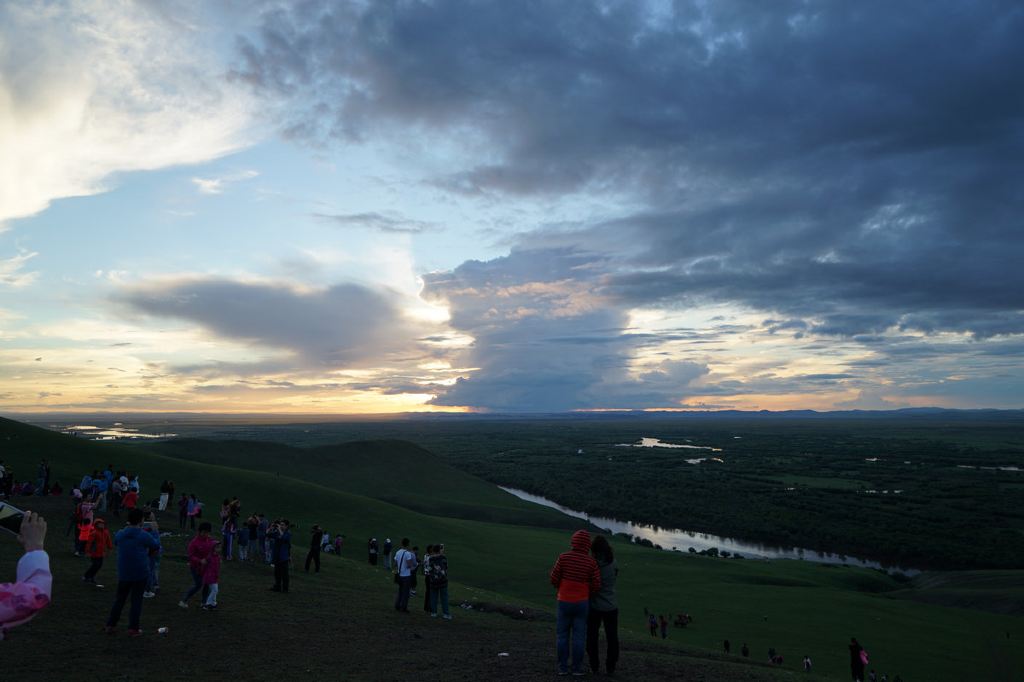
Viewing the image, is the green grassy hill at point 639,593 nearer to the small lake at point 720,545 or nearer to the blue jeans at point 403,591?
the blue jeans at point 403,591

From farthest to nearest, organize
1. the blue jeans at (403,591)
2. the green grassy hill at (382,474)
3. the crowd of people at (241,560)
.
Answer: the green grassy hill at (382,474) → the blue jeans at (403,591) → the crowd of people at (241,560)

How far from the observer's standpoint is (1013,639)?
3653cm

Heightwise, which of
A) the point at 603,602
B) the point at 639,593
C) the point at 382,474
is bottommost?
the point at 639,593

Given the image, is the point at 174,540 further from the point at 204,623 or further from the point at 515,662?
the point at 515,662

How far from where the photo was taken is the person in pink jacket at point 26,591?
4.07m

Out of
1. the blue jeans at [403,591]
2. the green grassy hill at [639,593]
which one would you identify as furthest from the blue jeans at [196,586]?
the blue jeans at [403,591]

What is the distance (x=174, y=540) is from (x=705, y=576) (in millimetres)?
Answer: 37876

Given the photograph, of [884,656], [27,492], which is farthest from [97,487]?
[884,656]

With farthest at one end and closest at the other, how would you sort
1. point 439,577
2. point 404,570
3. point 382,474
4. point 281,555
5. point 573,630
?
point 382,474, point 281,555, point 404,570, point 439,577, point 573,630

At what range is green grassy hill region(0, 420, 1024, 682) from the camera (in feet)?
61.0

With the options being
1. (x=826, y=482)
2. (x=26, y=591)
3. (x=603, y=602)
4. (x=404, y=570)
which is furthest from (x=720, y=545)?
(x=26, y=591)

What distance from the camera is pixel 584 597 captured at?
36.6 ft

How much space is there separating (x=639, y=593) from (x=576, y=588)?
3328cm

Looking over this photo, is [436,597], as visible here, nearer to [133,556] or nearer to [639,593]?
[133,556]
